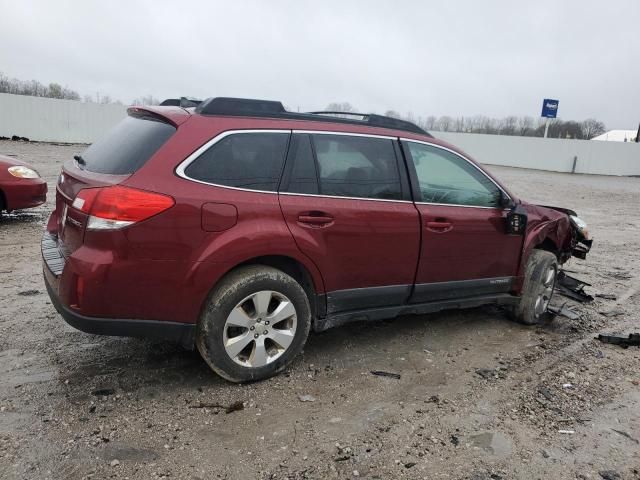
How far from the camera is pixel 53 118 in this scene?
3077 cm

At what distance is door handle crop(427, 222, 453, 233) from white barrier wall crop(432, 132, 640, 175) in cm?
3403

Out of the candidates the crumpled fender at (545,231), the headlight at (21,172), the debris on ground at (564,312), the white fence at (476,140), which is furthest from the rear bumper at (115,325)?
the white fence at (476,140)

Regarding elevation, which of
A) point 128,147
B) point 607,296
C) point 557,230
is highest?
point 128,147

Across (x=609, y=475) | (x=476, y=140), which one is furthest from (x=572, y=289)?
(x=476, y=140)

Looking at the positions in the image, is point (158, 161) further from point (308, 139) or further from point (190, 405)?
point (190, 405)

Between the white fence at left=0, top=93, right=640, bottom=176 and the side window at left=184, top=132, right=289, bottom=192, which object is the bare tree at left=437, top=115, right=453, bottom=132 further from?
the side window at left=184, top=132, right=289, bottom=192

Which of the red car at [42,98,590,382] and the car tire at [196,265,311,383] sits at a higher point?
the red car at [42,98,590,382]

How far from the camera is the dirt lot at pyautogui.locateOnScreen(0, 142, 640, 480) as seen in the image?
2.81 meters

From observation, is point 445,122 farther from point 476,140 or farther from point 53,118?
point 53,118

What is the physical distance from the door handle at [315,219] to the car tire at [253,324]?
0.38 m

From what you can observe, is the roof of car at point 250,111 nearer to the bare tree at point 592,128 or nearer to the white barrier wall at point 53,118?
the white barrier wall at point 53,118

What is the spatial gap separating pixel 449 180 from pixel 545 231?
1374 mm

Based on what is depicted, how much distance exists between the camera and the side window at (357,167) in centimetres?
372

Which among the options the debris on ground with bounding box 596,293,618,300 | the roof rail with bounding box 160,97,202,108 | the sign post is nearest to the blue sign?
the sign post
